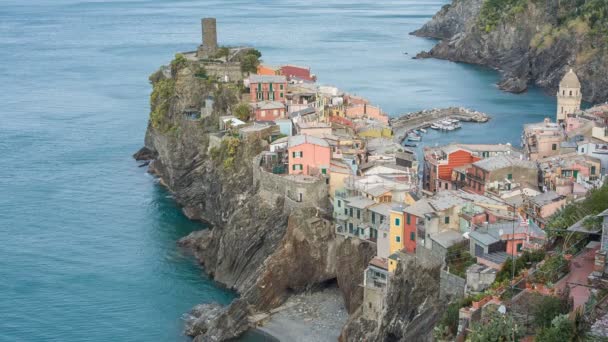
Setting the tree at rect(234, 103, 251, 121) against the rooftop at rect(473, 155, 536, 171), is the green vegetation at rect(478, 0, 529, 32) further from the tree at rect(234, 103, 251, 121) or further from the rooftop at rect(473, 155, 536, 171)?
the rooftop at rect(473, 155, 536, 171)

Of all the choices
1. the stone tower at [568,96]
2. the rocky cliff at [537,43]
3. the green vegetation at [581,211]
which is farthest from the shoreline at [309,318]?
the rocky cliff at [537,43]

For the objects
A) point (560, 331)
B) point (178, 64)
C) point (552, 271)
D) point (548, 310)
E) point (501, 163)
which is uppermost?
point (178, 64)

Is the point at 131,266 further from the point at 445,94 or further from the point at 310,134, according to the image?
the point at 445,94

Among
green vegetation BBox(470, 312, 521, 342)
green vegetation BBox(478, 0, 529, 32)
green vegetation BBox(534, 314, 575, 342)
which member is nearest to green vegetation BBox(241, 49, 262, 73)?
green vegetation BBox(470, 312, 521, 342)

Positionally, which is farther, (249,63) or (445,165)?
(249,63)

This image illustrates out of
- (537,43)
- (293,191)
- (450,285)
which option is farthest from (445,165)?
(537,43)

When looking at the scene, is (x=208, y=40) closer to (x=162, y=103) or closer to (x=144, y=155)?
(x=162, y=103)
